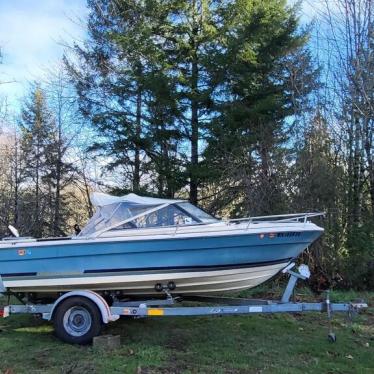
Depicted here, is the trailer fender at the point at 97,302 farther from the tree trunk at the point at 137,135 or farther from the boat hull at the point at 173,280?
the tree trunk at the point at 137,135

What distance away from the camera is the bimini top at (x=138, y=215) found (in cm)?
707

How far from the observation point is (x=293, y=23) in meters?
15.6

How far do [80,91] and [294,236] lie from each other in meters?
13.5

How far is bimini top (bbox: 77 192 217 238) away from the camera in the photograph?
23.2 feet

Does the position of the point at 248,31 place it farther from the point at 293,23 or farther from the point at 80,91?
the point at 80,91

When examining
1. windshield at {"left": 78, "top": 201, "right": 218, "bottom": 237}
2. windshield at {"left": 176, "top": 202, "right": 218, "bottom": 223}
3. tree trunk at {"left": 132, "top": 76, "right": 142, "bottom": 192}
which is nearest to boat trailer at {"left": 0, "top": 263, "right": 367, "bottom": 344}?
windshield at {"left": 78, "top": 201, "right": 218, "bottom": 237}

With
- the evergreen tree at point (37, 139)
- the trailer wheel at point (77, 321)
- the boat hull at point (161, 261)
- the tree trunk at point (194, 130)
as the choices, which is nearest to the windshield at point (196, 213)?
the boat hull at point (161, 261)

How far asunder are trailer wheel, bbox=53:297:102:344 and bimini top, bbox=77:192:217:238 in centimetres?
94

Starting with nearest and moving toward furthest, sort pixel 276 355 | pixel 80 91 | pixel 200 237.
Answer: pixel 276 355, pixel 200 237, pixel 80 91

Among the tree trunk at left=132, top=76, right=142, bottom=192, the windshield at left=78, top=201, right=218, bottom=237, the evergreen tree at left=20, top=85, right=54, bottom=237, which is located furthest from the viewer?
the evergreen tree at left=20, top=85, right=54, bottom=237

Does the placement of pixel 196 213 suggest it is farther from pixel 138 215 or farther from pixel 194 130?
pixel 194 130

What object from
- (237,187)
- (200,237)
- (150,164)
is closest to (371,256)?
(237,187)

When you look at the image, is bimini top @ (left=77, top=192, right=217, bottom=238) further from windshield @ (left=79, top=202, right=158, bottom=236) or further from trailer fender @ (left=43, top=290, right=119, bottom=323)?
trailer fender @ (left=43, top=290, right=119, bottom=323)

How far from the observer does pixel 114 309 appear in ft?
21.7
